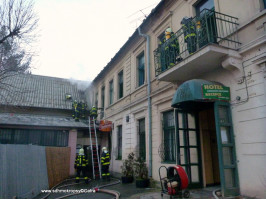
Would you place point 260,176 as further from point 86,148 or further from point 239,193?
point 86,148

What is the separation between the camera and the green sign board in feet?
19.1

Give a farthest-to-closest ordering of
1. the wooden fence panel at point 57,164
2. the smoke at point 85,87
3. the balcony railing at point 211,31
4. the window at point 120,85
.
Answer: the smoke at point 85,87 → the window at point 120,85 → the wooden fence panel at point 57,164 → the balcony railing at point 211,31

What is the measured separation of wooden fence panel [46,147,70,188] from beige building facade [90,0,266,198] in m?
3.83

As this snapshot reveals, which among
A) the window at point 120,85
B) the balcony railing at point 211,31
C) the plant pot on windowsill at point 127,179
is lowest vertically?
the plant pot on windowsill at point 127,179

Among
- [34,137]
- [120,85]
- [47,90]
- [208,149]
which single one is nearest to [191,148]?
[208,149]

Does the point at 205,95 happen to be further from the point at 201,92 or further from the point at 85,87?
the point at 85,87

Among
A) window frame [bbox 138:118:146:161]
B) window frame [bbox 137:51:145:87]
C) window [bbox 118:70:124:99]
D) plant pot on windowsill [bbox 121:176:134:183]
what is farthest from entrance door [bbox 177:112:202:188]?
window [bbox 118:70:124:99]

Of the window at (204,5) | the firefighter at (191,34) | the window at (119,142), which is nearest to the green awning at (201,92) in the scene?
the firefighter at (191,34)

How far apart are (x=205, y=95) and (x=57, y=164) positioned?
30.2 ft

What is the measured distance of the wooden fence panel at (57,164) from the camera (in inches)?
406

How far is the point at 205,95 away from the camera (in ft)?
19.1

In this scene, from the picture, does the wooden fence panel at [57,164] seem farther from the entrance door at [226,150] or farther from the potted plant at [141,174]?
the entrance door at [226,150]

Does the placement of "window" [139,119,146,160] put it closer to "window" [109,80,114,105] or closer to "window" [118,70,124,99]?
"window" [118,70,124,99]

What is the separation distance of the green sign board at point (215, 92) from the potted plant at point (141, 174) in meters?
4.75
